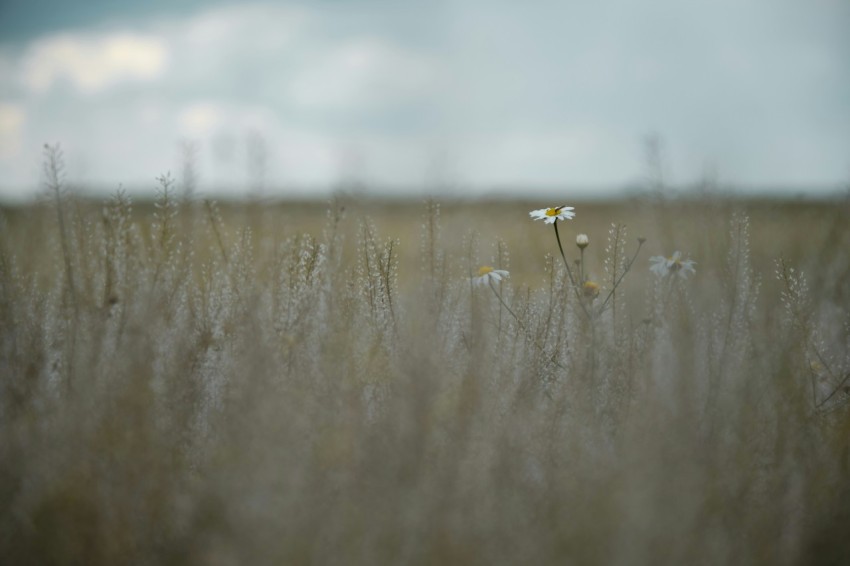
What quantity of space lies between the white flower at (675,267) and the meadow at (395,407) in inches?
0.6

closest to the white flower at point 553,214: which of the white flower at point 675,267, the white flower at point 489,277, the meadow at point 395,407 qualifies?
the meadow at point 395,407

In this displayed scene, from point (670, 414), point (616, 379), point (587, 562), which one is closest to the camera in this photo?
point (587, 562)

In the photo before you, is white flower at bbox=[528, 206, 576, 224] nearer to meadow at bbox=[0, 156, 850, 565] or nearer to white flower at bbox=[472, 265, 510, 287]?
meadow at bbox=[0, 156, 850, 565]

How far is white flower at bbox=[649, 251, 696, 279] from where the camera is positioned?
245 cm

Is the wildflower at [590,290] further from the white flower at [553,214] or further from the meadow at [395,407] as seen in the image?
the white flower at [553,214]

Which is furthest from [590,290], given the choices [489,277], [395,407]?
[395,407]

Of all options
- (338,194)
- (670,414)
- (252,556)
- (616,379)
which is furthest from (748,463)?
(338,194)

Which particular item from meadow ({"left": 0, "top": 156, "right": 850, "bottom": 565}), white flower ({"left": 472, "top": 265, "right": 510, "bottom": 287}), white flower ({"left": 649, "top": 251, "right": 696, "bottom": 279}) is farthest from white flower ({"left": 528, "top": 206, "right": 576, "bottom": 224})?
white flower ({"left": 649, "top": 251, "right": 696, "bottom": 279})

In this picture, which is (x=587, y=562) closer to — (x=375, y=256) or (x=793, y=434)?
(x=793, y=434)

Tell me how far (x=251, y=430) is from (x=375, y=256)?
1307 millimetres

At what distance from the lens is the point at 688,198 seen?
257 cm

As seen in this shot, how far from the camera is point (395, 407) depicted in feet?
5.23

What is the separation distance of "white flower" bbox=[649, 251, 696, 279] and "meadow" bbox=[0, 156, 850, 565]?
1 centimetres

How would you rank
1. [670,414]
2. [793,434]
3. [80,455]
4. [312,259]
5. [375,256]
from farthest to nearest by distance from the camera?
[375,256] → [312,259] → [793,434] → [670,414] → [80,455]
